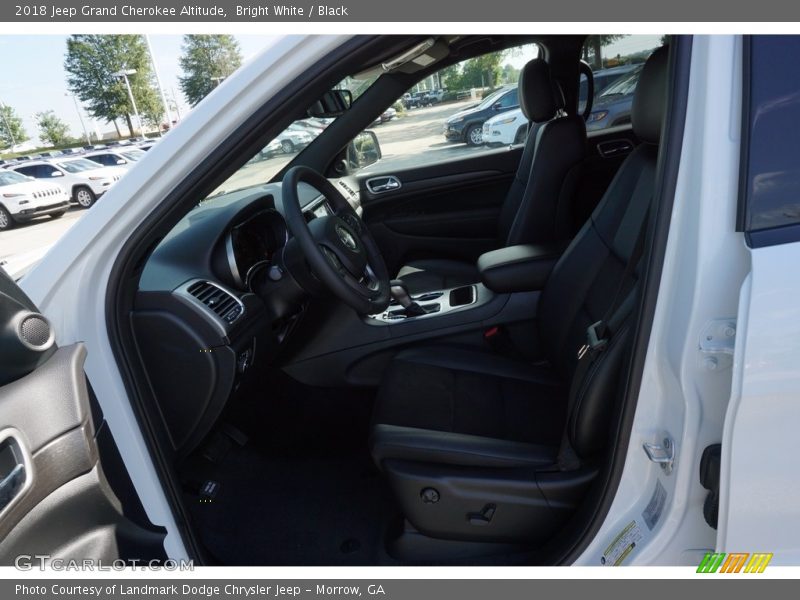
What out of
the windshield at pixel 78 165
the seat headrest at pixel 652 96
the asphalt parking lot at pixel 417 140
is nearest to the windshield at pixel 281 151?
the asphalt parking lot at pixel 417 140

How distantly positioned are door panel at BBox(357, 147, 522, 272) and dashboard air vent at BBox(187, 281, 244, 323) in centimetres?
181

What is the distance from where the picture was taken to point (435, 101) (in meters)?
3.19

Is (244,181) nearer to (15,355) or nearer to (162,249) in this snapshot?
(162,249)

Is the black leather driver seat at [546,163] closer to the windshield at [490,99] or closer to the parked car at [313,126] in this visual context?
the windshield at [490,99]

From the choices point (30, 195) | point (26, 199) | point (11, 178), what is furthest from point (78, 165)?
point (26, 199)

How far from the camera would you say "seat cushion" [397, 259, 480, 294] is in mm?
2697

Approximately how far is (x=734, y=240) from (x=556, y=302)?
94cm

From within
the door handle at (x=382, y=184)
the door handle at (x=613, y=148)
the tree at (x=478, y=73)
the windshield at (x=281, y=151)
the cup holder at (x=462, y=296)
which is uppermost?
the tree at (x=478, y=73)

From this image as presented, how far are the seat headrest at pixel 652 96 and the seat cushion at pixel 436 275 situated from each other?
1.43m

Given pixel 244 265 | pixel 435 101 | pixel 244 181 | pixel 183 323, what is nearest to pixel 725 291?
pixel 183 323

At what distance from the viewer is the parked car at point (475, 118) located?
11.2 ft

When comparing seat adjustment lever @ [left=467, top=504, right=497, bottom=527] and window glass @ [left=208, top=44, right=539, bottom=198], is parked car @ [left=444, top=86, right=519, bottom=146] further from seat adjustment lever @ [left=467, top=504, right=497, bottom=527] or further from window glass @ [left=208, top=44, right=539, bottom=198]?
seat adjustment lever @ [left=467, top=504, right=497, bottom=527]

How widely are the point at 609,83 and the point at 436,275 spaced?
4.86 feet

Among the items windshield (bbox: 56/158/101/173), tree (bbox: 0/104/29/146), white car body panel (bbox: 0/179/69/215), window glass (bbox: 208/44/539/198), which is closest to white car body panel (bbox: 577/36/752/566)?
window glass (bbox: 208/44/539/198)
